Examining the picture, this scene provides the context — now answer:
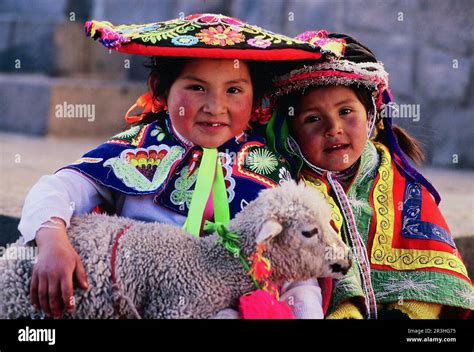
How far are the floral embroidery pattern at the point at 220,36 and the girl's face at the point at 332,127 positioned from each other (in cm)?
32

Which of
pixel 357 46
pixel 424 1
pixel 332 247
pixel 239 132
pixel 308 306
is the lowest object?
pixel 308 306

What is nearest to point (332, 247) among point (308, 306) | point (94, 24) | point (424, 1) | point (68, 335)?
point (308, 306)

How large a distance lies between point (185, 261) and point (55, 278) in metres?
0.29

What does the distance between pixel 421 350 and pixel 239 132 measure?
74 centimetres

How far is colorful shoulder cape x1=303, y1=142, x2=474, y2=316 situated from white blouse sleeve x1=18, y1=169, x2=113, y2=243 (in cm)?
62

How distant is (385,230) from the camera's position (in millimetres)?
2301

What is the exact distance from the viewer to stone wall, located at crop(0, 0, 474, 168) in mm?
3861

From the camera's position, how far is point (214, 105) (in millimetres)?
2033

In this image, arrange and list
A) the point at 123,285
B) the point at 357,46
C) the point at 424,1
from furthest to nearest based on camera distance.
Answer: the point at 424,1 → the point at 357,46 → the point at 123,285

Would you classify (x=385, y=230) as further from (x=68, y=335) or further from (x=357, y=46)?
(x=68, y=335)

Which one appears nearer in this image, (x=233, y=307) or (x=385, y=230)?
(x=233, y=307)

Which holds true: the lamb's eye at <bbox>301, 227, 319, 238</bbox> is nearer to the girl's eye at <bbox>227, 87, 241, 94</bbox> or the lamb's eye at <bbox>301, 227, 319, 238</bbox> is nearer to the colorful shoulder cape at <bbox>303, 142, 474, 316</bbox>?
the colorful shoulder cape at <bbox>303, 142, 474, 316</bbox>

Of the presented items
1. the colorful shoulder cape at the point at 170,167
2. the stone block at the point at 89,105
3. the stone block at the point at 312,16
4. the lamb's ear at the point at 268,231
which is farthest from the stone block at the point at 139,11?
the lamb's ear at the point at 268,231

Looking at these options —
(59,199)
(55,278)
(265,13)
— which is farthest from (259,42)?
(265,13)
